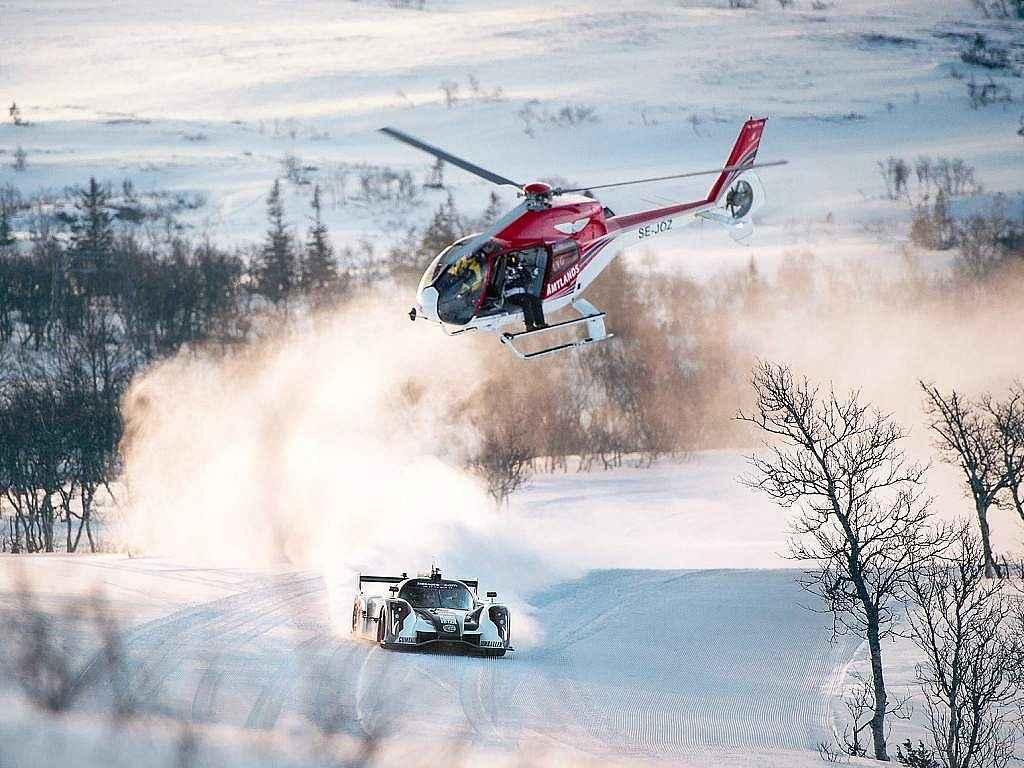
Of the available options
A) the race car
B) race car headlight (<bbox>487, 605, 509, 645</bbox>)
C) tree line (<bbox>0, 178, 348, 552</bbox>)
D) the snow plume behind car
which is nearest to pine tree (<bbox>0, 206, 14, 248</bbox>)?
tree line (<bbox>0, 178, 348, 552</bbox>)

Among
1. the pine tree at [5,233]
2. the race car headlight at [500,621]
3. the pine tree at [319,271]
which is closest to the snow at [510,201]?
the race car headlight at [500,621]

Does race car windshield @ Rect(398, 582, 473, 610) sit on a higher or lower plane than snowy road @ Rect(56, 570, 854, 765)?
higher

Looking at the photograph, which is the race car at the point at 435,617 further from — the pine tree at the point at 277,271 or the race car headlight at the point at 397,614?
the pine tree at the point at 277,271

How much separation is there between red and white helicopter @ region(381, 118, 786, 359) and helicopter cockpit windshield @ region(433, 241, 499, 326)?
0.07 feet

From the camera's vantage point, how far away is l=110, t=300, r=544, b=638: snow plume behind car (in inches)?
1795

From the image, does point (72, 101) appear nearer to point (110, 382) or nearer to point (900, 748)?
point (110, 382)

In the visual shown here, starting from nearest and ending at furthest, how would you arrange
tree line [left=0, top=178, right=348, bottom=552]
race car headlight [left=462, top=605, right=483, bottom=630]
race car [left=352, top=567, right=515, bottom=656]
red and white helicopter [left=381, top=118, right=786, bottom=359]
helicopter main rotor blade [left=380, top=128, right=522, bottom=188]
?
race car [left=352, top=567, right=515, bottom=656] → race car headlight [left=462, top=605, right=483, bottom=630] → helicopter main rotor blade [left=380, top=128, right=522, bottom=188] → red and white helicopter [left=381, top=118, right=786, bottom=359] → tree line [left=0, top=178, right=348, bottom=552]

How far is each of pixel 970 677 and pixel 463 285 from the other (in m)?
14.9

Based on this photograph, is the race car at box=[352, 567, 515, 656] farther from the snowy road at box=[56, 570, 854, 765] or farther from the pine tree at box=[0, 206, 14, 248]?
the pine tree at box=[0, 206, 14, 248]

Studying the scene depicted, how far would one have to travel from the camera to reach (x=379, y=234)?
11238 cm

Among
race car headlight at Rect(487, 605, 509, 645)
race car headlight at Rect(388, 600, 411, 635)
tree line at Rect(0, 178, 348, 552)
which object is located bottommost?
race car headlight at Rect(487, 605, 509, 645)

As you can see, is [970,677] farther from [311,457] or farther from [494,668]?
[311,457]

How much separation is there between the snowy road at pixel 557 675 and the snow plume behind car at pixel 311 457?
2197 millimetres

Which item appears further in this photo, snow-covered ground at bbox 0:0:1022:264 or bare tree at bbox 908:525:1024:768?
snow-covered ground at bbox 0:0:1022:264
